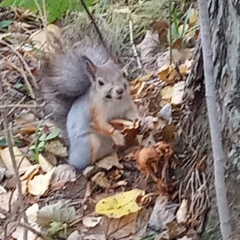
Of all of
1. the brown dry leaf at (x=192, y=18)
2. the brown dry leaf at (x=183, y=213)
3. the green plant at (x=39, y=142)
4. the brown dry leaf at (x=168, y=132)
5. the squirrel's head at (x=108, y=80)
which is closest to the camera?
the brown dry leaf at (x=183, y=213)

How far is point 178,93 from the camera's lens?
8.27ft

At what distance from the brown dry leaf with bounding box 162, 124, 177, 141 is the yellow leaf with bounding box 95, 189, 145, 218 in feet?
0.68

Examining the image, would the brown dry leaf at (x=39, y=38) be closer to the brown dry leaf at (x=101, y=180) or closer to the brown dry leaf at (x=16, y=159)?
the brown dry leaf at (x=16, y=159)

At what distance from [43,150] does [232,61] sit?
98 centimetres

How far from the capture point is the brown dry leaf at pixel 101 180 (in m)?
2.36

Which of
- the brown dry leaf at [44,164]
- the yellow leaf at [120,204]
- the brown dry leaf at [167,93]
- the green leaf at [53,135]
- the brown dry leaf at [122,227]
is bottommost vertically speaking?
the brown dry leaf at [122,227]

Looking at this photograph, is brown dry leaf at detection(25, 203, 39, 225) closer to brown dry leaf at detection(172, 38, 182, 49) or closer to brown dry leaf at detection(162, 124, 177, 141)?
brown dry leaf at detection(162, 124, 177, 141)

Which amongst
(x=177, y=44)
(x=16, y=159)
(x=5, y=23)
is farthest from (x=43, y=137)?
(x=5, y=23)

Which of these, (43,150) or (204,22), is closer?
(204,22)

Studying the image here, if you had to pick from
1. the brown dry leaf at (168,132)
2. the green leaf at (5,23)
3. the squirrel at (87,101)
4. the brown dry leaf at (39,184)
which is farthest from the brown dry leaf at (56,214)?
the green leaf at (5,23)

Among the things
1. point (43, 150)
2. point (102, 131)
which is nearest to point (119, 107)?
point (102, 131)

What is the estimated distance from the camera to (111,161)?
2443 mm

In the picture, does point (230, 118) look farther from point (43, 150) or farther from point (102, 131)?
point (43, 150)

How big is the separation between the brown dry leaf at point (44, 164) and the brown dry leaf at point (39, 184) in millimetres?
36
